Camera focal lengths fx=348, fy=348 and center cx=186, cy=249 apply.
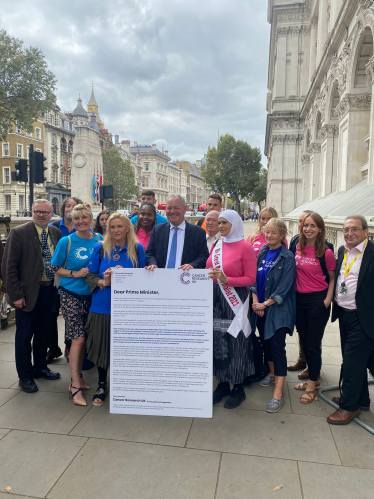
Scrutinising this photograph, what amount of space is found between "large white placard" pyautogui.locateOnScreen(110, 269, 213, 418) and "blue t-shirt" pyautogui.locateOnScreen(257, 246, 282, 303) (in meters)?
0.84

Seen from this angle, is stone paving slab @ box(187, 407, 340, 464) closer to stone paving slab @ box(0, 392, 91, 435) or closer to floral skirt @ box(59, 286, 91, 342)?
stone paving slab @ box(0, 392, 91, 435)

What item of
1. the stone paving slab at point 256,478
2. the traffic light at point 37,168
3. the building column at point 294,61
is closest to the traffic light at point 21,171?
the traffic light at point 37,168

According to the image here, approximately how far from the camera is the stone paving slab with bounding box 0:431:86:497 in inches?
106

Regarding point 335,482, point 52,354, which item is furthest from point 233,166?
point 335,482

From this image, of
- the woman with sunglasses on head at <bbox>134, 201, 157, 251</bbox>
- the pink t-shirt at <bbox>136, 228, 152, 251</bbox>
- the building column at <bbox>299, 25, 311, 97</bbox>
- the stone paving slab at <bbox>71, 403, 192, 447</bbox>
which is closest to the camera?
the stone paving slab at <bbox>71, 403, 192, 447</bbox>

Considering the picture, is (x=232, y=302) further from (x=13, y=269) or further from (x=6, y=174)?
(x=6, y=174)

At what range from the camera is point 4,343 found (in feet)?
19.0

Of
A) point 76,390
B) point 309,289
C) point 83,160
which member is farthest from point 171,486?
point 83,160

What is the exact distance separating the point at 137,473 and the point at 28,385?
2091 mm

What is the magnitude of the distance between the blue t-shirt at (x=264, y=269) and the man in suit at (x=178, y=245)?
66 centimetres

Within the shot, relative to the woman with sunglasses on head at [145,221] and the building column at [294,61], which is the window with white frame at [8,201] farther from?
the woman with sunglasses on head at [145,221]

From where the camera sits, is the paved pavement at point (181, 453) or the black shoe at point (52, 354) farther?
the black shoe at point (52, 354)

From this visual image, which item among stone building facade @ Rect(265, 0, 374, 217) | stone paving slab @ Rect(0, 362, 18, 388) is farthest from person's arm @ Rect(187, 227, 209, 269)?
stone building facade @ Rect(265, 0, 374, 217)

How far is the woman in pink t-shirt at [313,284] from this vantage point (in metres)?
3.84
